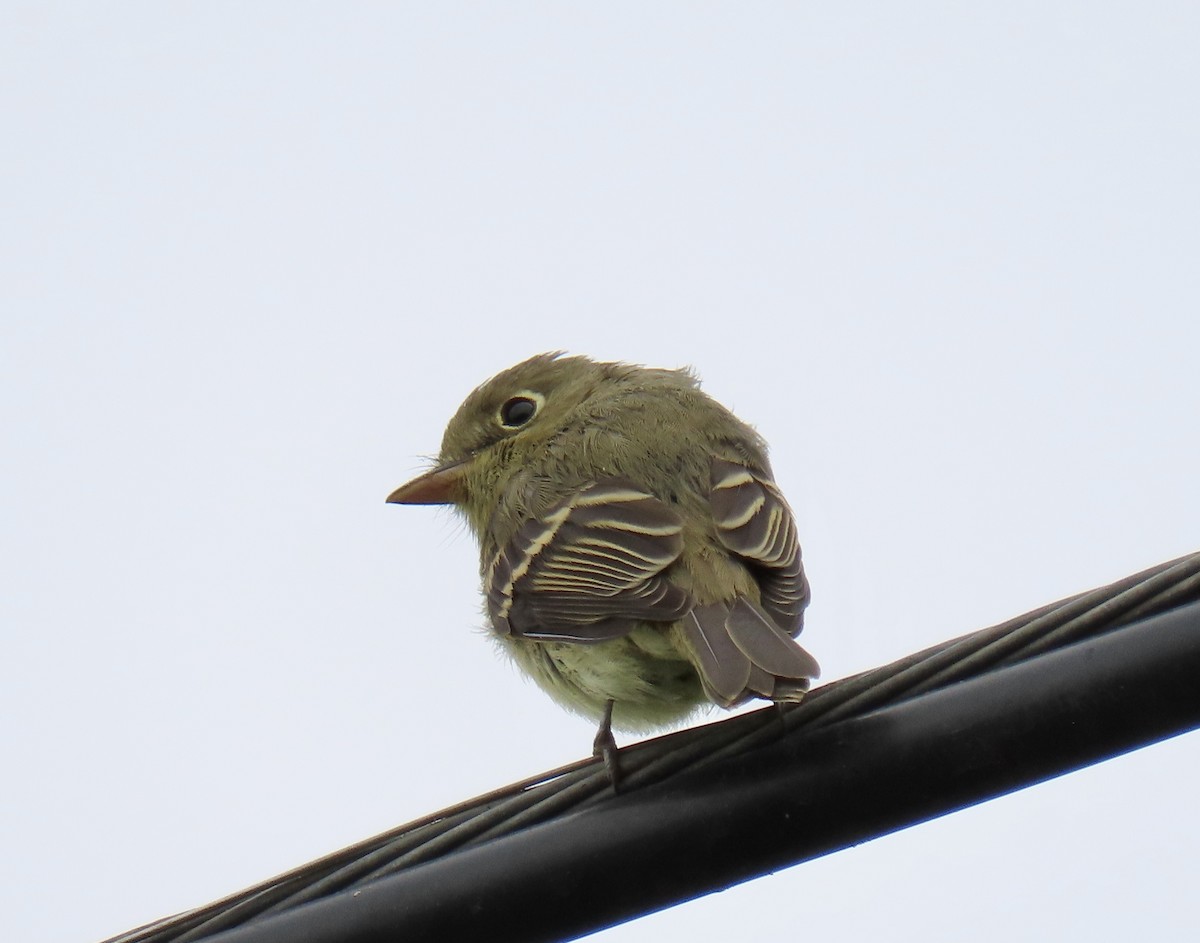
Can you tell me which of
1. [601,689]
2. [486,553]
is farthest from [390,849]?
[486,553]

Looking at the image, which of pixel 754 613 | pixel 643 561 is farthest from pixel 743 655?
pixel 643 561

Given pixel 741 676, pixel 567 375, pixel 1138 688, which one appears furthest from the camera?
pixel 567 375

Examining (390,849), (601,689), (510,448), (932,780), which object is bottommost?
(932,780)

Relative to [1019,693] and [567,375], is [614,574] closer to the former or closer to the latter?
[1019,693]

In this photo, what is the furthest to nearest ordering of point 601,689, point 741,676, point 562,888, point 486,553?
1. point 486,553
2. point 601,689
3. point 741,676
4. point 562,888

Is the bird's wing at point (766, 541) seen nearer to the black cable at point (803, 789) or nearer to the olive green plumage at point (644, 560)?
the olive green plumage at point (644, 560)

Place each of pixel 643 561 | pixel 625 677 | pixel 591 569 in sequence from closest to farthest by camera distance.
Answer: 1. pixel 643 561
2. pixel 591 569
3. pixel 625 677

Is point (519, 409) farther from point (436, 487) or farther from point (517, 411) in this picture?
point (436, 487)
